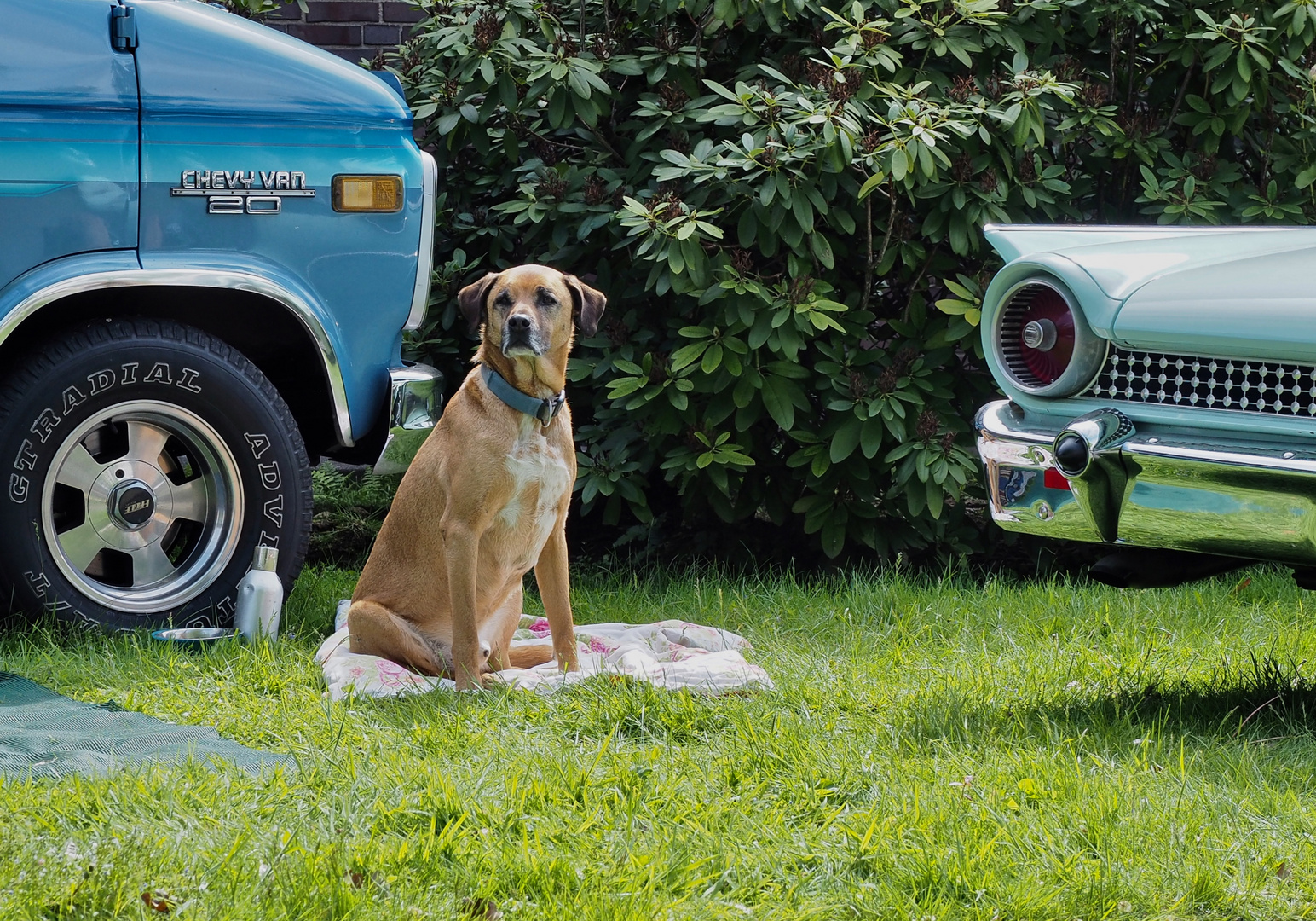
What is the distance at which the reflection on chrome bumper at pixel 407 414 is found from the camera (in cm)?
443

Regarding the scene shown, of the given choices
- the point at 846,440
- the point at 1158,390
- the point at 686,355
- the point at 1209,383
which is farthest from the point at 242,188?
the point at 1209,383

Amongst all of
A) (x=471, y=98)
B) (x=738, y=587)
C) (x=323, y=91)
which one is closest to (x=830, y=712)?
(x=738, y=587)

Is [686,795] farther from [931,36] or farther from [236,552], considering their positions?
[931,36]

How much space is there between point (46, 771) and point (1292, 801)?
8.31 ft

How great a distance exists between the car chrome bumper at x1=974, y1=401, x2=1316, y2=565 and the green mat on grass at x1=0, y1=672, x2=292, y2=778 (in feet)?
5.71

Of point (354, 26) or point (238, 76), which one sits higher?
point (354, 26)

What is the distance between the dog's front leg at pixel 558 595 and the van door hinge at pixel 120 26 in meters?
1.88

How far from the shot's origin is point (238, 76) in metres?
4.25

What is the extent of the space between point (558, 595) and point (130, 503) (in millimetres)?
1337

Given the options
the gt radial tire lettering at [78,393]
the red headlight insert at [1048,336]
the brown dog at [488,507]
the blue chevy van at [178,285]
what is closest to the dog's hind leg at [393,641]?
the brown dog at [488,507]

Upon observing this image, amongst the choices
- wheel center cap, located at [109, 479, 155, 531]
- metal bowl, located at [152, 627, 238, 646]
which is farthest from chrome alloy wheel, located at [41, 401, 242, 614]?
metal bowl, located at [152, 627, 238, 646]

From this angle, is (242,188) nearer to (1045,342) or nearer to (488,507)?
(488,507)

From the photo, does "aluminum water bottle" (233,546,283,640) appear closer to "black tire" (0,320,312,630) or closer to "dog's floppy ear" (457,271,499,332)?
"black tire" (0,320,312,630)

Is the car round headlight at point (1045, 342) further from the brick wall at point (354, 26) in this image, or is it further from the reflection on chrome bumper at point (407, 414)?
the brick wall at point (354, 26)
